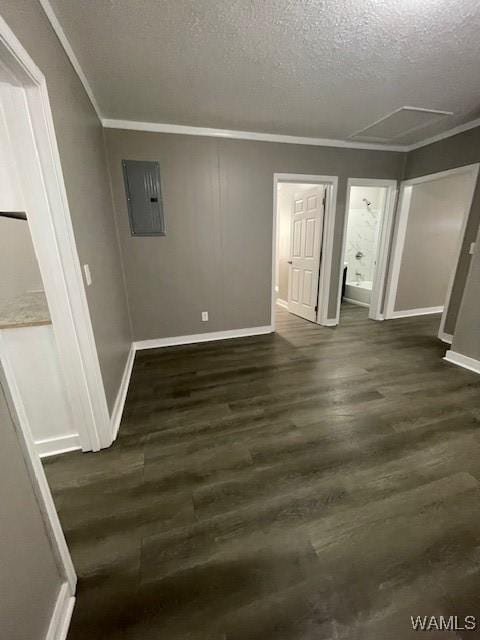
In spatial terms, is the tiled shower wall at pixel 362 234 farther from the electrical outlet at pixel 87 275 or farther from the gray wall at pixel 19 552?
the gray wall at pixel 19 552

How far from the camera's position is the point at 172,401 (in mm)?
2234

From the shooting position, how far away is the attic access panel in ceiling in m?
2.59

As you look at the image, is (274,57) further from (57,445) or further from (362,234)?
(362,234)

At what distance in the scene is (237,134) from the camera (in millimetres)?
2969

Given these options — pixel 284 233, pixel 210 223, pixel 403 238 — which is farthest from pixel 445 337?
pixel 210 223

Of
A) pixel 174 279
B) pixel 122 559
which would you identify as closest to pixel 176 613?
pixel 122 559

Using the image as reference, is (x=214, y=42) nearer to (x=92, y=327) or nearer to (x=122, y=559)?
Result: (x=92, y=327)

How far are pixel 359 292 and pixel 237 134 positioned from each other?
12.8ft

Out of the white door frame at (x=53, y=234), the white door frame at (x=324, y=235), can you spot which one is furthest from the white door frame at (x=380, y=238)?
the white door frame at (x=53, y=234)

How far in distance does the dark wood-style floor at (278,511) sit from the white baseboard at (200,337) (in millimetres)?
912

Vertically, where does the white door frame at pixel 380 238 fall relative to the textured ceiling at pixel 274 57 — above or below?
below

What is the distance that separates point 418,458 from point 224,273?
106 inches

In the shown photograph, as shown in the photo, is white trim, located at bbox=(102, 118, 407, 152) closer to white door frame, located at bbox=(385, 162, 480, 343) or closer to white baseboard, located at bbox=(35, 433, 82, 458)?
white door frame, located at bbox=(385, 162, 480, 343)

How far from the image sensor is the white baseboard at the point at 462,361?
8.65 ft
